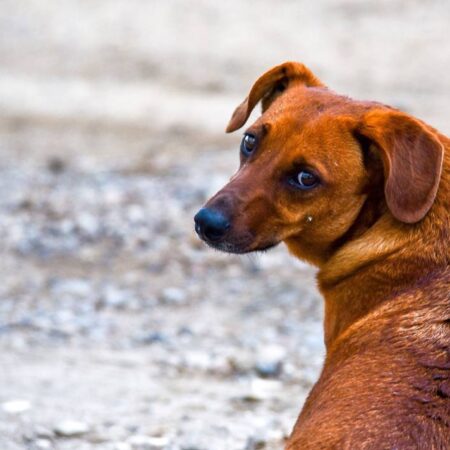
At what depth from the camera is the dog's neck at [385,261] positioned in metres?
4.61

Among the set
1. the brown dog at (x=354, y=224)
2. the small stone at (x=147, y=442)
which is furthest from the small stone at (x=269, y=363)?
the brown dog at (x=354, y=224)

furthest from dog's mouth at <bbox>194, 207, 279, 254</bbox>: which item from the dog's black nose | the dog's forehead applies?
the dog's forehead

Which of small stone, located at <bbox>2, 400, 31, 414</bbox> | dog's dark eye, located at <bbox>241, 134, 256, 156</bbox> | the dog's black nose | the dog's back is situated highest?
dog's dark eye, located at <bbox>241, 134, 256, 156</bbox>

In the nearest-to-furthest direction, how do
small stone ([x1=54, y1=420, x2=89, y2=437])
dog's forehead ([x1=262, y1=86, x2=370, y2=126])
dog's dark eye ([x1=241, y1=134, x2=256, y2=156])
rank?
dog's forehead ([x1=262, y1=86, x2=370, y2=126]), dog's dark eye ([x1=241, y1=134, x2=256, y2=156]), small stone ([x1=54, y1=420, x2=89, y2=437])

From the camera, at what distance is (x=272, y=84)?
18.6 feet

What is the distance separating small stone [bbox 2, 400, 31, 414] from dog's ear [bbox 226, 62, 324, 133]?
1.86 m

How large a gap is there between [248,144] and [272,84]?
0.68 metres

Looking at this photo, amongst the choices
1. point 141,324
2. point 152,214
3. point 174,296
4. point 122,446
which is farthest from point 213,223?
point 152,214

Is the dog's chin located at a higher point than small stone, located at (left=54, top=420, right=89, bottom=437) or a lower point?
higher

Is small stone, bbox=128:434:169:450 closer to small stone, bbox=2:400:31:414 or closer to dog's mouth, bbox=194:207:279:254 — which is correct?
small stone, bbox=2:400:31:414

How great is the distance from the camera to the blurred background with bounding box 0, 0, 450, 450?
6.45m

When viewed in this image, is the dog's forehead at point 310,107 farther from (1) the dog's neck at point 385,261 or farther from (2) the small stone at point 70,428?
(2) the small stone at point 70,428

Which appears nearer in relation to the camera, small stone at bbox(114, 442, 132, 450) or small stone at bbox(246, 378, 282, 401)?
small stone at bbox(114, 442, 132, 450)

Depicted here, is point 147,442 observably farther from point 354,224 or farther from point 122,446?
point 354,224
